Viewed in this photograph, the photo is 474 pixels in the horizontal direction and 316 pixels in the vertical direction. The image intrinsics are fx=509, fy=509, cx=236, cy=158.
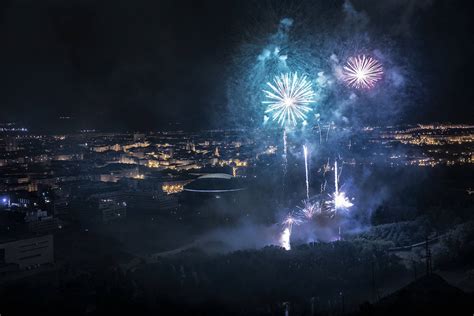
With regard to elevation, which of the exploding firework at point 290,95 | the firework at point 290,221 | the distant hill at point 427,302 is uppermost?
the exploding firework at point 290,95

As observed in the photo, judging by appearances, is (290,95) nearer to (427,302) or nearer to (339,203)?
(339,203)

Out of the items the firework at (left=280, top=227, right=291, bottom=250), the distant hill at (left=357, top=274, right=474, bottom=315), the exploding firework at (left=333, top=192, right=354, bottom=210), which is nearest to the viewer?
the distant hill at (left=357, top=274, right=474, bottom=315)

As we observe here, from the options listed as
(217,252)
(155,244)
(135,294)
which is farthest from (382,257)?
(155,244)

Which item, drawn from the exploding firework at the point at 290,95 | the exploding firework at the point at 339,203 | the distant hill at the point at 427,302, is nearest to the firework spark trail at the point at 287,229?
the exploding firework at the point at 339,203

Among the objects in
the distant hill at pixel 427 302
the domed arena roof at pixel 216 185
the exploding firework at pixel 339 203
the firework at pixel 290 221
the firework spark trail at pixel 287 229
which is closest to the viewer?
the distant hill at pixel 427 302

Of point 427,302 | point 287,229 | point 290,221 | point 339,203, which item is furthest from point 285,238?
point 427,302

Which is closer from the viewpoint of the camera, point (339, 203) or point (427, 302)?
point (427, 302)

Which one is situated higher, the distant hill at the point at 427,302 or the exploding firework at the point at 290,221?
the exploding firework at the point at 290,221

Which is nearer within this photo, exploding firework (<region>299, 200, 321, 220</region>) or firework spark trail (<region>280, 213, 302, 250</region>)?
firework spark trail (<region>280, 213, 302, 250</region>)

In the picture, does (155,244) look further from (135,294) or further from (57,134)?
(57,134)

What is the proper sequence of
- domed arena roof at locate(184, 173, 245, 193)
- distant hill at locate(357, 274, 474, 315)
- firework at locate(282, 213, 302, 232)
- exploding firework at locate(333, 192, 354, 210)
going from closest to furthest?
1. distant hill at locate(357, 274, 474, 315)
2. exploding firework at locate(333, 192, 354, 210)
3. firework at locate(282, 213, 302, 232)
4. domed arena roof at locate(184, 173, 245, 193)

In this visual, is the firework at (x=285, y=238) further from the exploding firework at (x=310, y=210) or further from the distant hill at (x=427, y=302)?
the distant hill at (x=427, y=302)

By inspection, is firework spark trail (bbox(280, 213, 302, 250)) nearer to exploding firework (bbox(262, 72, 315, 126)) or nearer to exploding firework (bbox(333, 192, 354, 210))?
exploding firework (bbox(333, 192, 354, 210))

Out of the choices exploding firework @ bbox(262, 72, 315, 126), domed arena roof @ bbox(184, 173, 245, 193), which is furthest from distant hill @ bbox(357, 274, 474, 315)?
domed arena roof @ bbox(184, 173, 245, 193)
